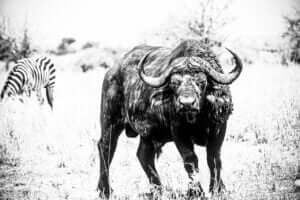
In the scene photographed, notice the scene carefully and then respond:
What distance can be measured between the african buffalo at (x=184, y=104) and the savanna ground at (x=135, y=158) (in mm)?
465

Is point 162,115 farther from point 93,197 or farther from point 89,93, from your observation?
point 89,93

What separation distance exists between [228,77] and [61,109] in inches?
292

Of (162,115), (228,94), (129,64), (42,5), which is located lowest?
(162,115)

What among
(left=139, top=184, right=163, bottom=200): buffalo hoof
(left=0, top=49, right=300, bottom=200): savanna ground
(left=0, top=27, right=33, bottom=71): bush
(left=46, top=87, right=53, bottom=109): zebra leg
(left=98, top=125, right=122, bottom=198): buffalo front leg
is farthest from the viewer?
(left=0, top=27, right=33, bottom=71): bush

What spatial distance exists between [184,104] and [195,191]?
1.02 meters

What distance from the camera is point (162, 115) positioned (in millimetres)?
3611

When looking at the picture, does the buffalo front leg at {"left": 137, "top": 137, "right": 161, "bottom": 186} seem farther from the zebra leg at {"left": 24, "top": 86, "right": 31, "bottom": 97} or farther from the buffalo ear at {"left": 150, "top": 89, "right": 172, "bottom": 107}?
the zebra leg at {"left": 24, "top": 86, "right": 31, "bottom": 97}

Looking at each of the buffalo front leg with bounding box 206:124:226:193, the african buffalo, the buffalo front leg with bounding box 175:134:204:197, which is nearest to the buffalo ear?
the african buffalo

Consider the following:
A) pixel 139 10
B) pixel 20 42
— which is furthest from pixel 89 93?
pixel 20 42

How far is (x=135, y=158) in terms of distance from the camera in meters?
5.67

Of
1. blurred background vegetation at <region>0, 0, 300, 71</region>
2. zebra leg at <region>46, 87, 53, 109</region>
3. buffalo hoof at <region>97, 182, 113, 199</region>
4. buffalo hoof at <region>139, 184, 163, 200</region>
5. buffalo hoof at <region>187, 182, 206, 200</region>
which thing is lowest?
buffalo hoof at <region>97, 182, 113, 199</region>

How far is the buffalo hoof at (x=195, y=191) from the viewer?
3451 mm

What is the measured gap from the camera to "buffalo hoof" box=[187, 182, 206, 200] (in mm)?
3451

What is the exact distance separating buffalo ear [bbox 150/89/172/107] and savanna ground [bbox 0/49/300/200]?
1.02 meters
